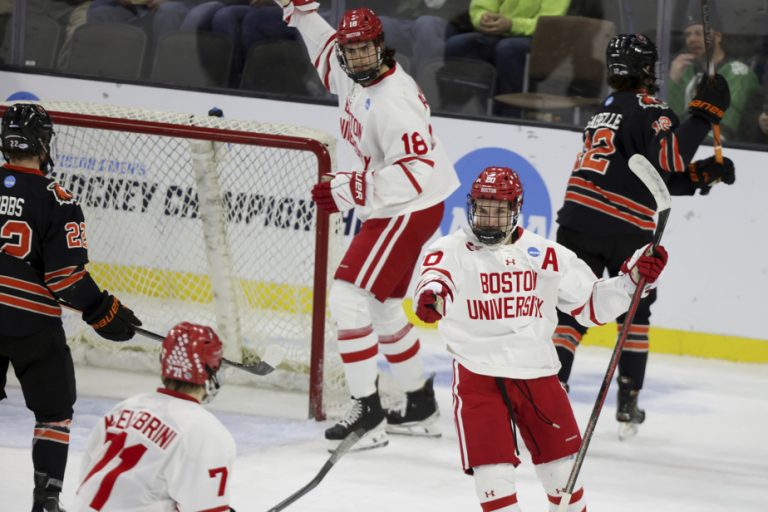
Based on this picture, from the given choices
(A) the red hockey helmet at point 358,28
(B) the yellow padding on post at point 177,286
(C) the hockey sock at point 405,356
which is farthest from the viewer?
(B) the yellow padding on post at point 177,286

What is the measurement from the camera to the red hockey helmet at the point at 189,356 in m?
2.46

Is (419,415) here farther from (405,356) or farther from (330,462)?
(330,462)

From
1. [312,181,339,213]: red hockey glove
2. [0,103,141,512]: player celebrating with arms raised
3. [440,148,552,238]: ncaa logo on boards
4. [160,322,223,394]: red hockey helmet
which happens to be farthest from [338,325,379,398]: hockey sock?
[160,322,223,394]: red hockey helmet

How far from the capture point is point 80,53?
6.66 meters

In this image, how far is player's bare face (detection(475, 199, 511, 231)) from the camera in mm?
3195

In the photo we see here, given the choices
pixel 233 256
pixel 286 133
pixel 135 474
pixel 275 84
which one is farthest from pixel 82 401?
pixel 135 474

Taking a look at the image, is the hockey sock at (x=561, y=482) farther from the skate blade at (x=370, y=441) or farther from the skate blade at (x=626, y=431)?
the skate blade at (x=626, y=431)

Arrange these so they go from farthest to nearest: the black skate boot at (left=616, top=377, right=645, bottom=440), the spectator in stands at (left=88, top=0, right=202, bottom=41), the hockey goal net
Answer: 1. the spectator in stands at (left=88, top=0, right=202, bottom=41)
2. the hockey goal net
3. the black skate boot at (left=616, top=377, right=645, bottom=440)

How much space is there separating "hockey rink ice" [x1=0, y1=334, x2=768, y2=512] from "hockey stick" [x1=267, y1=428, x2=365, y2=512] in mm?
67

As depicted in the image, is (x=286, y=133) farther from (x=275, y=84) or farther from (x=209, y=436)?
(x=209, y=436)

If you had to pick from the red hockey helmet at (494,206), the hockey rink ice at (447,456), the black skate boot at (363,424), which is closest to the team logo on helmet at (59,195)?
the hockey rink ice at (447,456)

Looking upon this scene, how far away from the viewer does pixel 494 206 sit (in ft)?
10.5

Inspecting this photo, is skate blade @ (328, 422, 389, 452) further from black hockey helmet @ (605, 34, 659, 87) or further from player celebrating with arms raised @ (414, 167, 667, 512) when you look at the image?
black hockey helmet @ (605, 34, 659, 87)

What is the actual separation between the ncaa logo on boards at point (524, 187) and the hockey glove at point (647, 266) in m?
2.65
